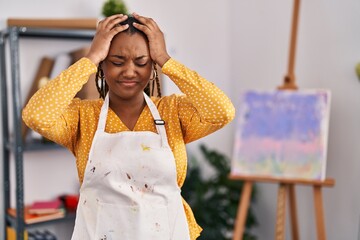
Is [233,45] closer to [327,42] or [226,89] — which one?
[226,89]

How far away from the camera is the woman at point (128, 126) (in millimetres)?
743

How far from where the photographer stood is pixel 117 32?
0.73m

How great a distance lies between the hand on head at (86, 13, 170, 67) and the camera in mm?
729

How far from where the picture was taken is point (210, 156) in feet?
8.10

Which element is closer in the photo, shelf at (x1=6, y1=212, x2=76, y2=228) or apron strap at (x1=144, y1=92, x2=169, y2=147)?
apron strap at (x1=144, y1=92, x2=169, y2=147)

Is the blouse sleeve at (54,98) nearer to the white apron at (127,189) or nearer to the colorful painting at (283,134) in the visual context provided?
the white apron at (127,189)

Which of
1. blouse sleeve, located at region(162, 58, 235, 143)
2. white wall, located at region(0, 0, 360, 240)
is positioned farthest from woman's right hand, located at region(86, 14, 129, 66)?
white wall, located at region(0, 0, 360, 240)

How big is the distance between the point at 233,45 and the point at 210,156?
2.26 feet

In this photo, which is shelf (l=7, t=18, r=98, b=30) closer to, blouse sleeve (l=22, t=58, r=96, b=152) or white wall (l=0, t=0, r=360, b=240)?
white wall (l=0, t=0, r=360, b=240)

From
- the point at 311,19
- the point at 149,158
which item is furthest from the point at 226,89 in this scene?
the point at 149,158

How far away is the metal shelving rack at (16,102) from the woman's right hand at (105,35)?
1.20 m

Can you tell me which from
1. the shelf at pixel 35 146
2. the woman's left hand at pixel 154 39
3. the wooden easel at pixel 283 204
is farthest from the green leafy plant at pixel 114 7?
the woman's left hand at pixel 154 39

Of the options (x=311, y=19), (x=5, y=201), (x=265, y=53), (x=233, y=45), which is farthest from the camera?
(x=233, y=45)

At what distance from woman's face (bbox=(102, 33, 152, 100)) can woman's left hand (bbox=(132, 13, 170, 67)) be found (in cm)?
1
